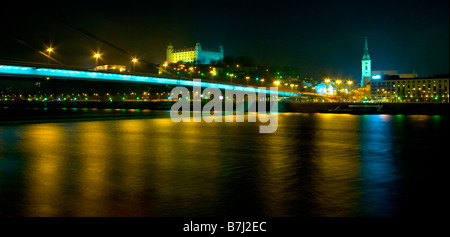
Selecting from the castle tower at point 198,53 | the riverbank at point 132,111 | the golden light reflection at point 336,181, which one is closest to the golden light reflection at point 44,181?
the golden light reflection at point 336,181

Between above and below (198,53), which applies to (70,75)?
below

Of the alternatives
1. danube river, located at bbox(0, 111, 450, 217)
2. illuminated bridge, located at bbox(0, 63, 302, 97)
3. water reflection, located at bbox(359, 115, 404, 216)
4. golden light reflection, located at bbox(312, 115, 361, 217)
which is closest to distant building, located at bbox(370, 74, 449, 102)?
illuminated bridge, located at bbox(0, 63, 302, 97)

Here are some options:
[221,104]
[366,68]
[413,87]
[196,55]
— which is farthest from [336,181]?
[366,68]

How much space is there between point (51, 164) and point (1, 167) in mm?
956

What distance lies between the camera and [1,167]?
859 centimetres

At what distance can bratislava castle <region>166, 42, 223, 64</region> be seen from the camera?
506 feet

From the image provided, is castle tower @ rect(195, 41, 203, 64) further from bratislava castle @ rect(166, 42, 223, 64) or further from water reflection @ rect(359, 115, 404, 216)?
water reflection @ rect(359, 115, 404, 216)

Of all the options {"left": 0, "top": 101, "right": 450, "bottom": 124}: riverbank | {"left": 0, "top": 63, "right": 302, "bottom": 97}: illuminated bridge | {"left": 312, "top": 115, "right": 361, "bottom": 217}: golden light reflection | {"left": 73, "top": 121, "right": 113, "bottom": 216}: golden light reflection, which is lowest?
{"left": 312, "top": 115, "right": 361, "bottom": 217}: golden light reflection

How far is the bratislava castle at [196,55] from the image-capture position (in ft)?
506

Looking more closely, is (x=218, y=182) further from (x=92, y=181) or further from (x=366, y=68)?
(x=366, y=68)

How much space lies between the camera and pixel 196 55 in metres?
154
